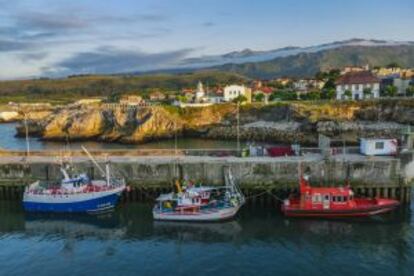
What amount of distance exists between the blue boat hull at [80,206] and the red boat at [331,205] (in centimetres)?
1548

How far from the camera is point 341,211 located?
38875 millimetres

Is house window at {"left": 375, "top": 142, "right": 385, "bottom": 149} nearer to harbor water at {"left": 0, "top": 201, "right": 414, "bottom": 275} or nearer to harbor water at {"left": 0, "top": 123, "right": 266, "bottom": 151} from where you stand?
harbor water at {"left": 0, "top": 201, "right": 414, "bottom": 275}

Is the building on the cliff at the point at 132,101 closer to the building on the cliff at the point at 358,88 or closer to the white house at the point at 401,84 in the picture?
the building on the cliff at the point at 358,88

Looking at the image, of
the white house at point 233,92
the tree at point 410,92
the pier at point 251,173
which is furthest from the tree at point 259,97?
the pier at point 251,173

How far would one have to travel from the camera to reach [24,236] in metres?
38.0

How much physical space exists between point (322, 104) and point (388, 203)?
60.2 meters

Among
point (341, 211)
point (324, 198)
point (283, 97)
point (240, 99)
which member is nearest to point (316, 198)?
point (324, 198)

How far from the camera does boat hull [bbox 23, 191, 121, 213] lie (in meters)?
42.8

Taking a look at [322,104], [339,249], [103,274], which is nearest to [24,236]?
[103,274]

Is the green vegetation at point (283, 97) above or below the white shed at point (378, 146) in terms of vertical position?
above

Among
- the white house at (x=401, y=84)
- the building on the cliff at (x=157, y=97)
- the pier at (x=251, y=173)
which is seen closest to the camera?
the pier at (x=251, y=173)

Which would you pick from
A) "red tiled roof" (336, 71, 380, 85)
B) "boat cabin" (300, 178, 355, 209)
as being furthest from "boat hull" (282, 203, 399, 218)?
"red tiled roof" (336, 71, 380, 85)

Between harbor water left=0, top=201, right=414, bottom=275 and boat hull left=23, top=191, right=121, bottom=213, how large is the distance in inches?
33.3

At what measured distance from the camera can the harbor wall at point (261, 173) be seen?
143 feet
